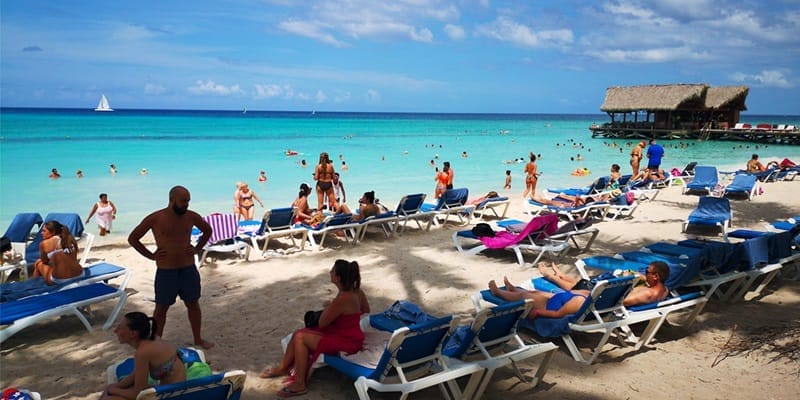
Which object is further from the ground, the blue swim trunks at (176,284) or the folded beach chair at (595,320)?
the blue swim trunks at (176,284)

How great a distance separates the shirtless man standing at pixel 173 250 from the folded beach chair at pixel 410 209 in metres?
4.91

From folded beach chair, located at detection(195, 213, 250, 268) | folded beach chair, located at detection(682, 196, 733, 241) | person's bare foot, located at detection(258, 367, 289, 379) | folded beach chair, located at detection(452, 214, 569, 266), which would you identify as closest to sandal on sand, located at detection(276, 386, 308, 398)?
person's bare foot, located at detection(258, 367, 289, 379)

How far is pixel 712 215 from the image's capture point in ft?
30.3

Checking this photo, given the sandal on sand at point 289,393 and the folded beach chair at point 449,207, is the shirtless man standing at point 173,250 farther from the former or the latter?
the folded beach chair at point 449,207

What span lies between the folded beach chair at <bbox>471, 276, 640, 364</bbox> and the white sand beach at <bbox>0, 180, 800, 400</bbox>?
Result: 0.14 metres

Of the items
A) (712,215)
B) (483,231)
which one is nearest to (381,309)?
(483,231)

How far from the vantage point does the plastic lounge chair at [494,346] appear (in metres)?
3.67

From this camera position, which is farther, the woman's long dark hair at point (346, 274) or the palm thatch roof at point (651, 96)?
the palm thatch roof at point (651, 96)

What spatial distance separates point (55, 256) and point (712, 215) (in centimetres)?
883

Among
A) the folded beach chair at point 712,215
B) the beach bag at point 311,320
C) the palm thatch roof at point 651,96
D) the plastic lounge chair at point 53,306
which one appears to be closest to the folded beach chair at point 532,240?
the folded beach chair at point 712,215

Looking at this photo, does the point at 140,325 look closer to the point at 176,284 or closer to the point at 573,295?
the point at 176,284

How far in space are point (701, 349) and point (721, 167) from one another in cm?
2299

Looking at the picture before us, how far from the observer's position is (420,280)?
21.9 feet

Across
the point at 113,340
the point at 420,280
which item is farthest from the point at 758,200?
the point at 113,340
